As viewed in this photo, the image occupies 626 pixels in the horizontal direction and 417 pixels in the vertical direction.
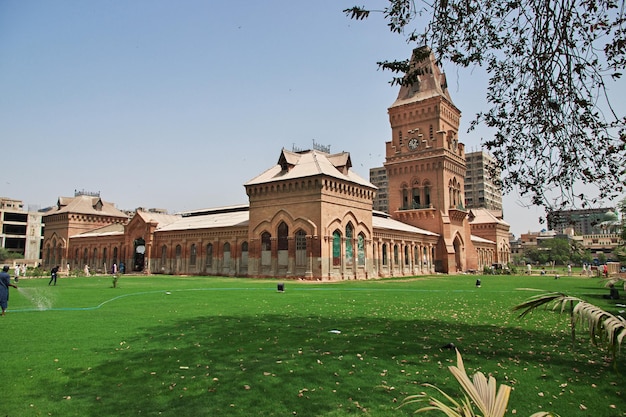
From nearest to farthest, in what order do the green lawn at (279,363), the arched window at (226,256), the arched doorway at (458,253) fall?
the green lawn at (279,363) → the arched window at (226,256) → the arched doorway at (458,253)

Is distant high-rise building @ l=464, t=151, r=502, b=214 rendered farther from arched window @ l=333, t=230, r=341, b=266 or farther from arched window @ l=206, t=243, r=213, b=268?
arched window @ l=333, t=230, r=341, b=266

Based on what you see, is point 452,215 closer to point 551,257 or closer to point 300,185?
point 300,185

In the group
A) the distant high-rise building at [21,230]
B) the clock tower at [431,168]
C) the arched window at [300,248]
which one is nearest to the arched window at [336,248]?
the arched window at [300,248]

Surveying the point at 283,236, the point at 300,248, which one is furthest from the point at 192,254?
the point at 300,248

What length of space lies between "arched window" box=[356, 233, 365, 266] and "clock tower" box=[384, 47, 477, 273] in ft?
58.4

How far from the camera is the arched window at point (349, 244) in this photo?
125 ft

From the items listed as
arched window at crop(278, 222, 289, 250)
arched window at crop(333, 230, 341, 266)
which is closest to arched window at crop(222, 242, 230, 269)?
arched window at crop(278, 222, 289, 250)

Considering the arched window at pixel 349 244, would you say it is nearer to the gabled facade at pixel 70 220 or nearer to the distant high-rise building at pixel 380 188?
the gabled facade at pixel 70 220

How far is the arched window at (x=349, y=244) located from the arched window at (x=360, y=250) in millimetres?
760

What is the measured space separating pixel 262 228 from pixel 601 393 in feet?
110

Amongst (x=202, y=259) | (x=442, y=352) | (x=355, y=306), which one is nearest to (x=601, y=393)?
(x=442, y=352)

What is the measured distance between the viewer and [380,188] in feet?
497

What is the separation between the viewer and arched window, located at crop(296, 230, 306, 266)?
36344 mm

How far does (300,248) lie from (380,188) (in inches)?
4632
